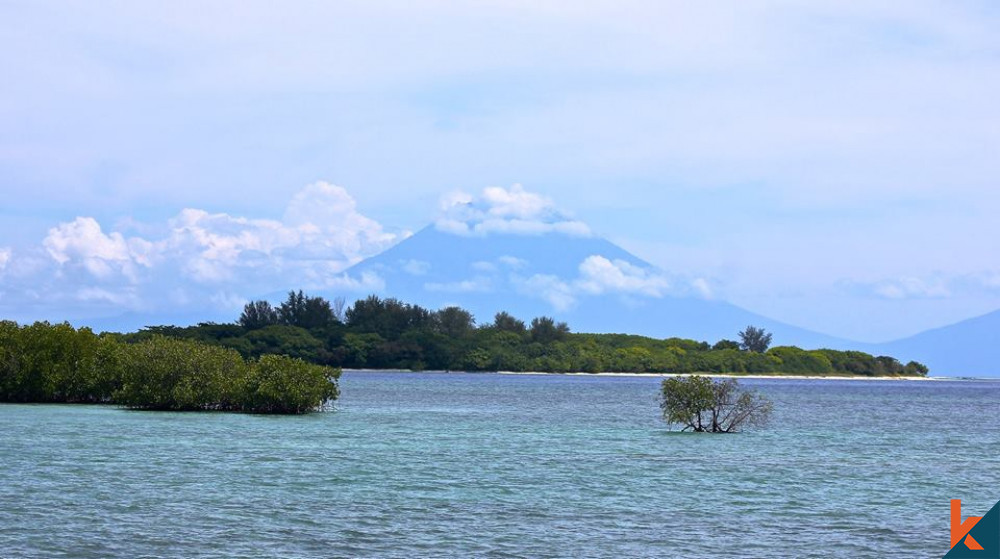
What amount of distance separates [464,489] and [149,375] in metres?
51.1

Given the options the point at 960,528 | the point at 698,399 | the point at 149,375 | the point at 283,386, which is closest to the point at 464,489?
the point at 960,528

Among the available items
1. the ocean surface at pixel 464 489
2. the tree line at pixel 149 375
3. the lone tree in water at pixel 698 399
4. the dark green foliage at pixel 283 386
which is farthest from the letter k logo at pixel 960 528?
the tree line at pixel 149 375

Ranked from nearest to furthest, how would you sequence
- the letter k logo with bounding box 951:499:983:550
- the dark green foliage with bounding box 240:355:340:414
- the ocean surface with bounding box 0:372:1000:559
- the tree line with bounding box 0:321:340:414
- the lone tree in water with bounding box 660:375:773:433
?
the ocean surface with bounding box 0:372:1000:559 → the letter k logo with bounding box 951:499:983:550 → the lone tree in water with bounding box 660:375:773:433 → the dark green foliage with bounding box 240:355:340:414 → the tree line with bounding box 0:321:340:414

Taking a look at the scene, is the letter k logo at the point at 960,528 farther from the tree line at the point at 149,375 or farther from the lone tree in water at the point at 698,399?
the tree line at the point at 149,375

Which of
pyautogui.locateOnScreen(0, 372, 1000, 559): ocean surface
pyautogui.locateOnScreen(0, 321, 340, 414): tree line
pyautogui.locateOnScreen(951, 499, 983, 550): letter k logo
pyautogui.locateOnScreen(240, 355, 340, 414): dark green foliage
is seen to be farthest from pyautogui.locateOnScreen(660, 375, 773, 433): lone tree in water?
pyautogui.locateOnScreen(951, 499, 983, 550): letter k logo

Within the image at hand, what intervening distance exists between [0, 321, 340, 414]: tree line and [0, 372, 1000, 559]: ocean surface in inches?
210

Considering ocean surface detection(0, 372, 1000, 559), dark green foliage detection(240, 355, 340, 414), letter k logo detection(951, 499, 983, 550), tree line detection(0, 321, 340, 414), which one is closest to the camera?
ocean surface detection(0, 372, 1000, 559)

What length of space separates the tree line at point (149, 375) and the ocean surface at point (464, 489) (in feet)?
17.5

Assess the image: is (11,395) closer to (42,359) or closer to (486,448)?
(42,359)

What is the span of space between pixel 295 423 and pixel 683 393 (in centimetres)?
2553

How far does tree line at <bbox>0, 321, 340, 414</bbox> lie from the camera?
289ft

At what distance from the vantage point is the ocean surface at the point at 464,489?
112 feet

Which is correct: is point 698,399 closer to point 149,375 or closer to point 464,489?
point 464,489

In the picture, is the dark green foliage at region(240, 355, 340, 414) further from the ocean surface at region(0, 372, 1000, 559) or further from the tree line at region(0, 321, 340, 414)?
the ocean surface at region(0, 372, 1000, 559)
